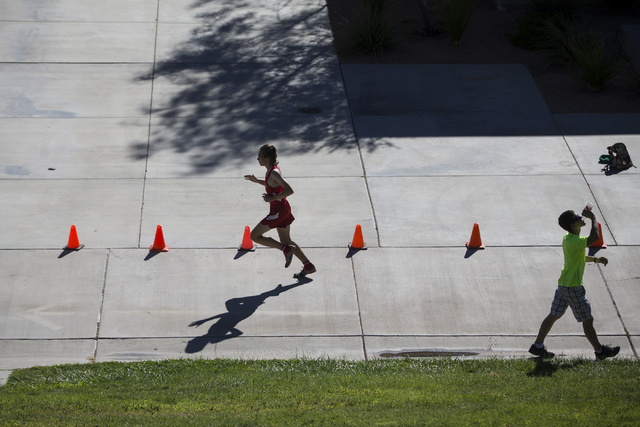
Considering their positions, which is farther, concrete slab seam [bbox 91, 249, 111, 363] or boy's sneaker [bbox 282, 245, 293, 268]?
boy's sneaker [bbox 282, 245, 293, 268]

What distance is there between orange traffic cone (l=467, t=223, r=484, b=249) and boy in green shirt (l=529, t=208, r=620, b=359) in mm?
1955

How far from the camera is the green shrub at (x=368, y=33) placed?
44.5ft

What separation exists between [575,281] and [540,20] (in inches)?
379

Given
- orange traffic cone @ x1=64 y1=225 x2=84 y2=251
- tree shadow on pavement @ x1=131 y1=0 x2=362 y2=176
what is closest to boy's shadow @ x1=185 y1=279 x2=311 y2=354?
orange traffic cone @ x1=64 y1=225 x2=84 y2=251

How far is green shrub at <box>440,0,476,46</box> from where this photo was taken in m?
14.0

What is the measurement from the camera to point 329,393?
5.52m

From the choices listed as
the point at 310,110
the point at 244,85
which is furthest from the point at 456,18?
the point at 244,85

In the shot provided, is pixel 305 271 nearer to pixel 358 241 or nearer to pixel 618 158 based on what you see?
pixel 358 241

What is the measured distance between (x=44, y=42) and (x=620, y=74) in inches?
434

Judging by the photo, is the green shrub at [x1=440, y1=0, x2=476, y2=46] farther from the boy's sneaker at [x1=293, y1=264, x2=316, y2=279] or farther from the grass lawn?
the grass lawn

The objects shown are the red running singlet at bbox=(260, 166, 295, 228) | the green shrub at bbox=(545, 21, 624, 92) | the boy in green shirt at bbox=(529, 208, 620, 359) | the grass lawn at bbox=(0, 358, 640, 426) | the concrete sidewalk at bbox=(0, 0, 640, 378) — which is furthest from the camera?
the green shrub at bbox=(545, 21, 624, 92)

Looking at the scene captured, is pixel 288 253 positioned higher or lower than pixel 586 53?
higher

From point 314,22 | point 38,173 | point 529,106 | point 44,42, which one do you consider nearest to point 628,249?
point 529,106

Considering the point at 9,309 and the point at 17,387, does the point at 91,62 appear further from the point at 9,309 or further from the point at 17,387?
the point at 17,387
